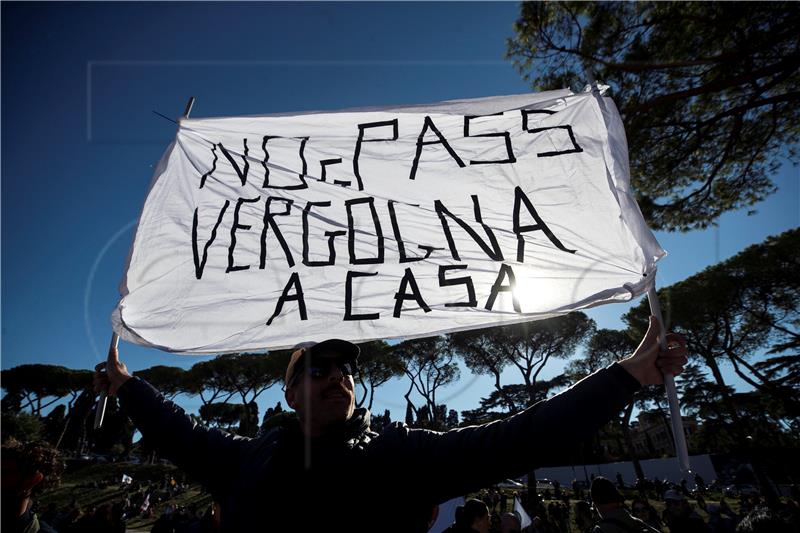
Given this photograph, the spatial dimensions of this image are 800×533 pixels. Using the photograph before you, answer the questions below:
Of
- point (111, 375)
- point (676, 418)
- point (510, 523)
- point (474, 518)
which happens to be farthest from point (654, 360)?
point (510, 523)

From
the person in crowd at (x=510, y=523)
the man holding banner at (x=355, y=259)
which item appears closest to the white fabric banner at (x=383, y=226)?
the man holding banner at (x=355, y=259)

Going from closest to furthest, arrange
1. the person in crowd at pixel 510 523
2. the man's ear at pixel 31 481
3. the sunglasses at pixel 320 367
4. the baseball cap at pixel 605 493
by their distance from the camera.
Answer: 1. the sunglasses at pixel 320 367
2. the man's ear at pixel 31 481
3. the baseball cap at pixel 605 493
4. the person in crowd at pixel 510 523

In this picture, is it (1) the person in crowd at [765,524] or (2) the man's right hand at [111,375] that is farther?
(1) the person in crowd at [765,524]

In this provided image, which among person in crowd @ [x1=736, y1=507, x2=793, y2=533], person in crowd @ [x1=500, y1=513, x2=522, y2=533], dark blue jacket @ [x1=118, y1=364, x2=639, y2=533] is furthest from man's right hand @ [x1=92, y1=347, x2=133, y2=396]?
person in crowd @ [x1=500, y1=513, x2=522, y2=533]

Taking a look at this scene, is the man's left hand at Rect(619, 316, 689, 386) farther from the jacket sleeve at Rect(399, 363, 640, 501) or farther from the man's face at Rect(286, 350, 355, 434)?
the man's face at Rect(286, 350, 355, 434)

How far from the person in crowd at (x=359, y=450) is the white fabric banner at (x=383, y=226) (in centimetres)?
55

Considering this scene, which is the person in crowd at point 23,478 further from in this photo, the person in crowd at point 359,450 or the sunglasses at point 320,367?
the sunglasses at point 320,367

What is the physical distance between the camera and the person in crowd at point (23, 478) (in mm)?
2350

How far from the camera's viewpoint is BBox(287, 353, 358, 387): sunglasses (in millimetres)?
1453

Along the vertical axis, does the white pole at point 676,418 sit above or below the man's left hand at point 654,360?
below

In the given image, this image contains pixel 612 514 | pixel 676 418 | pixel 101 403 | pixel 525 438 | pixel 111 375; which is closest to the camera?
pixel 525 438

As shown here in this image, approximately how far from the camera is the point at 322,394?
1391mm

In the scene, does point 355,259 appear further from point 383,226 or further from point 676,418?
point 676,418

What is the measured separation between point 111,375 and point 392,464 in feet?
3.85
